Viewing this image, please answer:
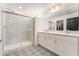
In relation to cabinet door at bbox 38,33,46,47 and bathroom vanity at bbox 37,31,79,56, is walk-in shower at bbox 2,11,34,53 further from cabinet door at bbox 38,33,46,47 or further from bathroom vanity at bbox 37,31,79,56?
bathroom vanity at bbox 37,31,79,56

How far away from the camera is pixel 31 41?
2850 millimetres

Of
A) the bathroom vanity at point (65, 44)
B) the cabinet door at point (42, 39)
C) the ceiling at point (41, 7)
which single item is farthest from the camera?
the cabinet door at point (42, 39)

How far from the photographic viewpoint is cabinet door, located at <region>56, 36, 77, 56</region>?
1.35 metres

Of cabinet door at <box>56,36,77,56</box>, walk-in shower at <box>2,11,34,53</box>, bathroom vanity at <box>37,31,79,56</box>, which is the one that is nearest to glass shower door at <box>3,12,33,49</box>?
walk-in shower at <box>2,11,34,53</box>

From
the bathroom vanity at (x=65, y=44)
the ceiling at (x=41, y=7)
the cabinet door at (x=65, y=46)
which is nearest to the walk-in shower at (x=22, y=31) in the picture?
the ceiling at (x=41, y=7)

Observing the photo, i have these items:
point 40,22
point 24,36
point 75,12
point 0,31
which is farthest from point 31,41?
point 75,12

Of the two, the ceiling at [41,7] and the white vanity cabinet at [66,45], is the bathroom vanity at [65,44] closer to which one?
the white vanity cabinet at [66,45]

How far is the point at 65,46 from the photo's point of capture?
1.54 meters

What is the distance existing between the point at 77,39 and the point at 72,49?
0.26 m

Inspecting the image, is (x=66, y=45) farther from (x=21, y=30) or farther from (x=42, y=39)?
(x=21, y=30)

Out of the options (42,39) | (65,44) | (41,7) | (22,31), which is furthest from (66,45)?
(22,31)

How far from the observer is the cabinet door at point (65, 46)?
135 cm

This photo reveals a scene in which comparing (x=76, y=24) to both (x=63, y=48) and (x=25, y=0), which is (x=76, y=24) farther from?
(x=25, y=0)

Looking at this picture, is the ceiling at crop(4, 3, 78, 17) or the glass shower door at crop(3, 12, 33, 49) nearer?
the ceiling at crop(4, 3, 78, 17)
